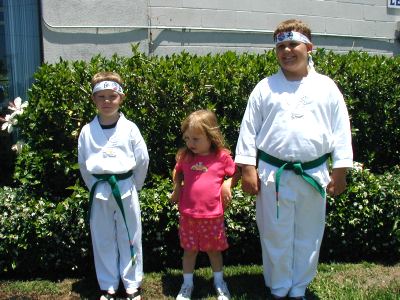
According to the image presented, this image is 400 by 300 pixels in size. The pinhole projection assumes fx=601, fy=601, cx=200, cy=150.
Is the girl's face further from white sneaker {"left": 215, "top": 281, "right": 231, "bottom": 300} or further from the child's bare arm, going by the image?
white sneaker {"left": 215, "top": 281, "right": 231, "bottom": 300}

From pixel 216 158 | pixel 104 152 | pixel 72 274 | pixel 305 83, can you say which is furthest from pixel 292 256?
pixel 72 274

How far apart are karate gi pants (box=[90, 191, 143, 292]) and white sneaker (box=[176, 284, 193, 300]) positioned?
1.02 ft

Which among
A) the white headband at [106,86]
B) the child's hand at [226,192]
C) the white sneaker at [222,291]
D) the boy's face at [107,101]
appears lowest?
the white sneaker at [222,291]

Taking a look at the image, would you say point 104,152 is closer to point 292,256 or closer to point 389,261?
point 292,256

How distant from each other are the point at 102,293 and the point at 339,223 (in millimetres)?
2036

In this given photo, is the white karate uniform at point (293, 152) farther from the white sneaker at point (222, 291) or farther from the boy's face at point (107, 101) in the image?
the boy's face at point (107, 101)

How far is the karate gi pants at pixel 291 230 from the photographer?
13.2 feet

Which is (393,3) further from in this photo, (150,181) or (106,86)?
(106,86)

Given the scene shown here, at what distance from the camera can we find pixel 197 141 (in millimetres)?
4219

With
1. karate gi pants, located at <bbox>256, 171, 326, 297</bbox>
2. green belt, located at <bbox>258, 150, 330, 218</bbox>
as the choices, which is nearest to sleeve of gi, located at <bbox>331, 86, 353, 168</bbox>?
green belt, located at <bbox>258, 150, 330, 218</bbox>

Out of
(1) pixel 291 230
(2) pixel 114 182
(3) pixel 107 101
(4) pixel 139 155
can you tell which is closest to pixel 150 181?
(4) pixel 139 155

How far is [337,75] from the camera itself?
5.78 m

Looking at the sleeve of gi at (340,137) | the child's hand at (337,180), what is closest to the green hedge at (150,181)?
the child's hand at (337,180)

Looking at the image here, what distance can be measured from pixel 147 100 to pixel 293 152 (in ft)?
5.41
